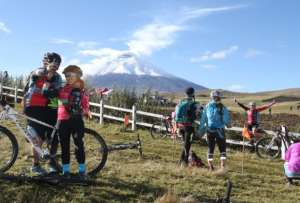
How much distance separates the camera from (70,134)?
8.59m

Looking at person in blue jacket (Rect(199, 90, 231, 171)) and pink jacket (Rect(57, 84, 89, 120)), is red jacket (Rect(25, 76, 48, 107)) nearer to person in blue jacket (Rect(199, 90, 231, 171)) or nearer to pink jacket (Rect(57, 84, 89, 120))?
pink jacket (Rect(57, 84, 89, 120))

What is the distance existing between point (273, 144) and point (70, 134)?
34.1 feet

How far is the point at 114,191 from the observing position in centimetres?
859

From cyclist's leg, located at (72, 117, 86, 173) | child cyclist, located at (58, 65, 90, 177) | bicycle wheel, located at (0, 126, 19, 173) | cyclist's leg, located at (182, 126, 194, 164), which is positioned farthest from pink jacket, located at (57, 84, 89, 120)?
cyclist's leg, located at (182, 126, 194, 164)

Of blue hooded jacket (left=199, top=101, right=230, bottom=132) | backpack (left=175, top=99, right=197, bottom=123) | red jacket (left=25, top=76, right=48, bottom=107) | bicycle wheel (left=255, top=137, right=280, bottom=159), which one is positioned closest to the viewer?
red jacket (left=25, top=76, right=48, bottom=107)

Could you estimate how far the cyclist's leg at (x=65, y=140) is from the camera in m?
8.45

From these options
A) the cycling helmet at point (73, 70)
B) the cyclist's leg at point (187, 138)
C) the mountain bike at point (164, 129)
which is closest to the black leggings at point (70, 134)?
the cycling helmet at point (73, 70)

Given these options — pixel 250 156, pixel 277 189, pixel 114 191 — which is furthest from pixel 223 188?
pixel 250 156

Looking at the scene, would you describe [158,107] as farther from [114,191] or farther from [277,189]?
[114,191]

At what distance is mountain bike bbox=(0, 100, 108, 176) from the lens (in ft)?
28.6

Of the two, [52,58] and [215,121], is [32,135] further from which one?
[215,121]

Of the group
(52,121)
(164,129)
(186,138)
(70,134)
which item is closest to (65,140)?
(70,134)

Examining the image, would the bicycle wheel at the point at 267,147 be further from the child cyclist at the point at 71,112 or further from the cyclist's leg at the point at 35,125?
the cyclist's leg at the point at 35,125

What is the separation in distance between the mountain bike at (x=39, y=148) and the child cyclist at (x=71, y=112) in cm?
21
